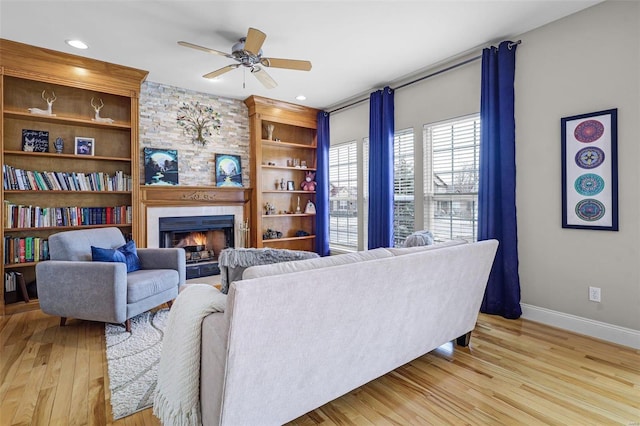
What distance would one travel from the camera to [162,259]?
343cm

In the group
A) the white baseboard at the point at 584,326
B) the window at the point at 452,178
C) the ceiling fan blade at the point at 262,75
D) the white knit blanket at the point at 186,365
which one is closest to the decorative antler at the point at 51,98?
the ceiling fan blade at the point at 262,75

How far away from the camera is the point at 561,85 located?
2850 millimetres

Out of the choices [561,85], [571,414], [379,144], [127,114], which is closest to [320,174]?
[379,144]

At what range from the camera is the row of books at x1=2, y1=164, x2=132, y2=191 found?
340 cm

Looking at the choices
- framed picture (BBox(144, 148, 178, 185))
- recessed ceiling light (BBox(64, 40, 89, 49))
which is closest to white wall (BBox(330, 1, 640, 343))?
framed picture (BBox(144, 148, 178, 185))

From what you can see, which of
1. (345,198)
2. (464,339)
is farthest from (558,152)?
(345,198)

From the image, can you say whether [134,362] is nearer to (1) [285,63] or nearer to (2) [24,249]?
(2) [24,249]

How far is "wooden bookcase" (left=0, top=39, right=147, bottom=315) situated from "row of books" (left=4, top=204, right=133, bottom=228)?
2 centimetres

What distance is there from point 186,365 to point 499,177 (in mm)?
3163

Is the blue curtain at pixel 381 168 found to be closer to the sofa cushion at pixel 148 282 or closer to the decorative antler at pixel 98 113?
the sofa cushion at pixel 148 282

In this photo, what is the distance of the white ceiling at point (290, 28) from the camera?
263cm

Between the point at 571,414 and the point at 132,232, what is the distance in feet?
14.6

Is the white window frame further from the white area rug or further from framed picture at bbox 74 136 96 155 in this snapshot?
framed picture at bbox 74 136 96 155

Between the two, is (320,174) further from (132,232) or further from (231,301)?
(231,301)
